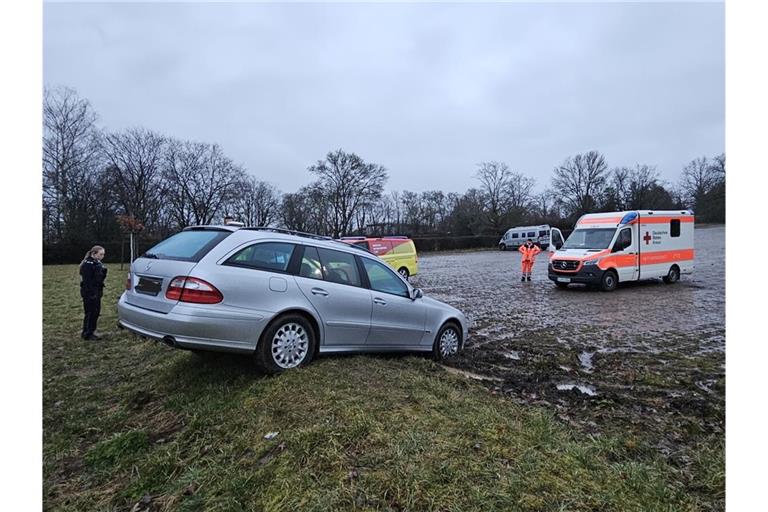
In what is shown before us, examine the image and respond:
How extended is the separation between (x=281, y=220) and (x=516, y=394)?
2237 inches

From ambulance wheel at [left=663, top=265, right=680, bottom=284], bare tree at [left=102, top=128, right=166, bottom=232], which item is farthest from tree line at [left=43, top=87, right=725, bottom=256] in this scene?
ambulance wheel at [left=663, top=265, right=680, bottom=284]

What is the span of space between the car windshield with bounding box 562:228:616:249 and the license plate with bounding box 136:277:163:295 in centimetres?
1427

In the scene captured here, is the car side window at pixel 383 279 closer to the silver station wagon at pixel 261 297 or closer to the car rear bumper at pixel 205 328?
the silver station wagon at pixel 261 297

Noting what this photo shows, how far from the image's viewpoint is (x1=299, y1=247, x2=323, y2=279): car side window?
456 centimetres

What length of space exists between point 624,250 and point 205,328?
14795 mm

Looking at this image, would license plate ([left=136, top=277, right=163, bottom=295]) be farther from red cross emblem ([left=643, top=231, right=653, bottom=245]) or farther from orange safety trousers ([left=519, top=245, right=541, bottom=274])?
red cross emblem ([left=643, top=231, right=653, bottom=245])

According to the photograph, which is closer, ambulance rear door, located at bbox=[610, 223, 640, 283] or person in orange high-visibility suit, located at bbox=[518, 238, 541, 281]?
ambulance rear door, located at bbox=[610, 223, 640, 283]

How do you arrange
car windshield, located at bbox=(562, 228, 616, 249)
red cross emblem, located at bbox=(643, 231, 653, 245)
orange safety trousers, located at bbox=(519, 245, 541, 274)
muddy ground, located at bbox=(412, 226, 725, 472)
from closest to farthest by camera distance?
1. muddy ground, located at bbox=(412, 226, 725, 472)
2. car windshield, located at bbox=(562, 228, 616, 249)
3. red cross emblem, located at bbox=(643, 231, 653, 245)
4. orange safety trousers, located at bbox=(519, 245, 541, 274)

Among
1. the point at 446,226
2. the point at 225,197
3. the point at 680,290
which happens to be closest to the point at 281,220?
the point at 225,197

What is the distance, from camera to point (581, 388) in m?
5.09

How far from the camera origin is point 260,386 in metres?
3.85

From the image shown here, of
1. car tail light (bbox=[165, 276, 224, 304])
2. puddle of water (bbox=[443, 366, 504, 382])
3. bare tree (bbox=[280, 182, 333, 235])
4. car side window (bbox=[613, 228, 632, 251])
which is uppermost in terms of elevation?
bare tree (bbox=[280, 182, 333, 235])

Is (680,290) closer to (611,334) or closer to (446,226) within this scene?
(611,334)

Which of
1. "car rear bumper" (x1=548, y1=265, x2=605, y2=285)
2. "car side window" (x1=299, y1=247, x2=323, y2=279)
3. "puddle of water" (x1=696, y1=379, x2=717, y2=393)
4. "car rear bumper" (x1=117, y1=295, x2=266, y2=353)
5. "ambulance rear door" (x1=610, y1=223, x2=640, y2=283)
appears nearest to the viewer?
"car rear bumper" (x1=117, y1=295, x2=266, y2=353)
